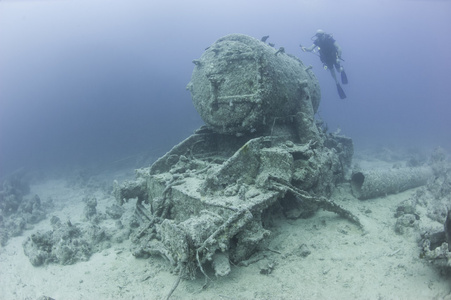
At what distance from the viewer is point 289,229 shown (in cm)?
556

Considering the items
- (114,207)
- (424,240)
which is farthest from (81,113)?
(424,240)

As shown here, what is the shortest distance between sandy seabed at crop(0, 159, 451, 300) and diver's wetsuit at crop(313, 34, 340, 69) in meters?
9.48

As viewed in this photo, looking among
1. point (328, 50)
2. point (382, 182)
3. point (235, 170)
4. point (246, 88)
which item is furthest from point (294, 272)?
point (328, 50)

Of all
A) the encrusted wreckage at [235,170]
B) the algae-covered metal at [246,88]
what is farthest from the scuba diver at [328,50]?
the algae-covered metal at [246,88]

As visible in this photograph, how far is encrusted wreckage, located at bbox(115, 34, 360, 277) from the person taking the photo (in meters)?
4.12

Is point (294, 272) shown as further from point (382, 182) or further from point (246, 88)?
point (382, 182)

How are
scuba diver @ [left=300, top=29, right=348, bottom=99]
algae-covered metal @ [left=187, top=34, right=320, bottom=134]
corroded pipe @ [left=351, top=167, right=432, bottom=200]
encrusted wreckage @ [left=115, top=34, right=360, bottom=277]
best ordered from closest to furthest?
encrusted wreckage @ [left=115, top=34, right=360, bottom=277] < algae-covered metal @ [left=187, top=34, right=320, bottom=134] < corroded pipe @ [left=351, top=167, right=432, bottom=200] < scuba diver @ [left=300, top=29, right=348, bottom=99]

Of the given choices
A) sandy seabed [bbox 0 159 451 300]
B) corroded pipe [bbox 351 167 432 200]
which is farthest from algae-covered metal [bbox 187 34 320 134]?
sandy seabed [bbox 0 159 451 300]

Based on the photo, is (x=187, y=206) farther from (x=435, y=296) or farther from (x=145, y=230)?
(x=435, y=296)

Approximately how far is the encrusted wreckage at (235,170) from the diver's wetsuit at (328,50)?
20.3 ft

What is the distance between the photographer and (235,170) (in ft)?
18.1

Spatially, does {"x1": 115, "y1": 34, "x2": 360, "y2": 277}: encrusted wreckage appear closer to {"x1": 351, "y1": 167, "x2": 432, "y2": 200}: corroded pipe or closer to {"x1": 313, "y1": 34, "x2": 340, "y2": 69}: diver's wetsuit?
{"x1": 351, "y1": 167, "x2": 432, "y2": 200}: corroded pipe

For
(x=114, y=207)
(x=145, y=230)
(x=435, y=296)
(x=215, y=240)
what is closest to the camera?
(x=435, y=296)

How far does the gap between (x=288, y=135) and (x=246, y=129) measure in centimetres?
140
